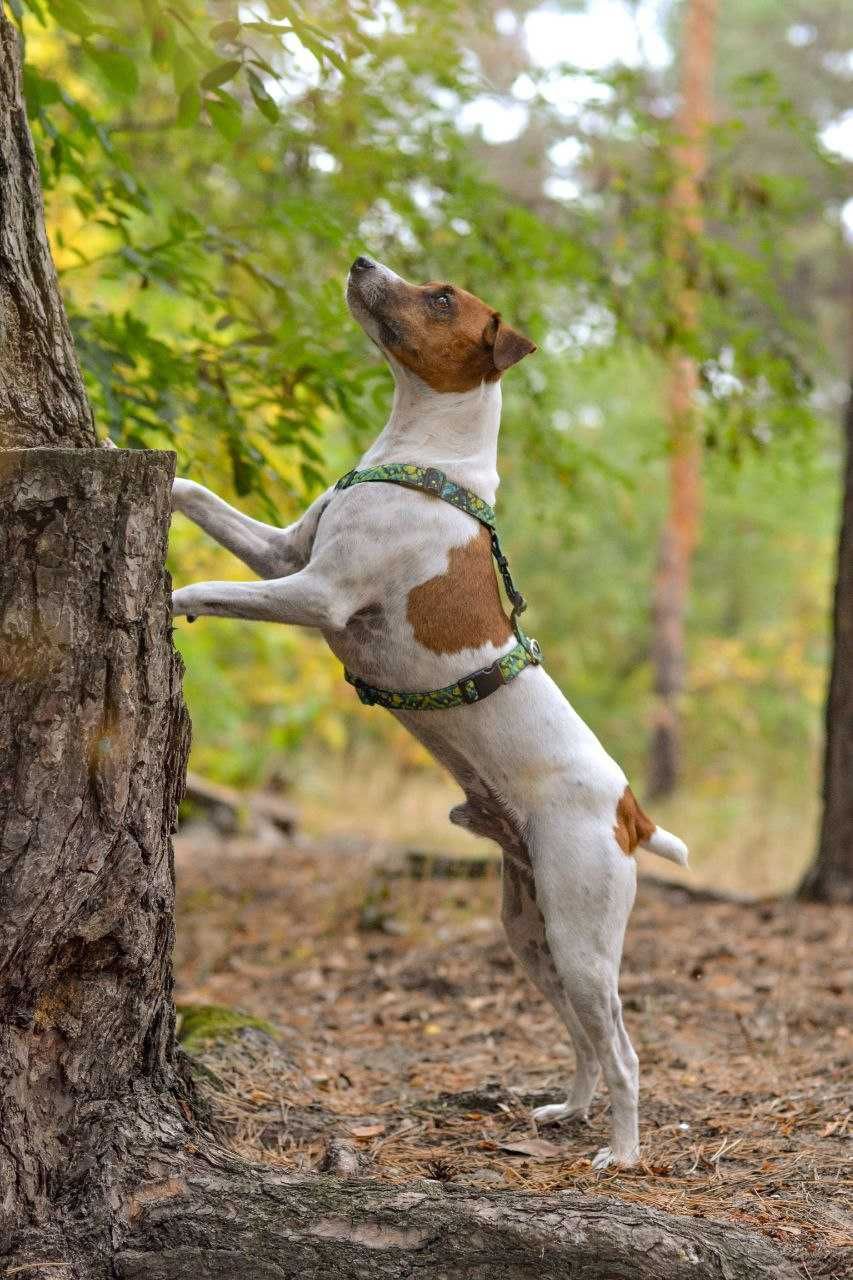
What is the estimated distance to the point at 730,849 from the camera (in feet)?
36.7

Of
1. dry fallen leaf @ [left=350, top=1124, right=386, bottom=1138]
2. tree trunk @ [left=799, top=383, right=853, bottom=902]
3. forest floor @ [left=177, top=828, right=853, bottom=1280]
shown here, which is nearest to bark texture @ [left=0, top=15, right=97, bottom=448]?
forest floor @ [left=177, top=828, right=853, bottom=1280]

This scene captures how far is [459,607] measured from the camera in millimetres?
3123

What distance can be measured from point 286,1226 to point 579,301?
5.31 metres

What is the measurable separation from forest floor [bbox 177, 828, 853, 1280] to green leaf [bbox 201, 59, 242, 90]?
277cm

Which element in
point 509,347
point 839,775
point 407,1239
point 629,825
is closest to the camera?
point 407,1239

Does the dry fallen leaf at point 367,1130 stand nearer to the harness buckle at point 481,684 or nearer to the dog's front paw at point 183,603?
the harness buckle at point 481,684

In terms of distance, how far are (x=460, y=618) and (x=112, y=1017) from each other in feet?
4.00

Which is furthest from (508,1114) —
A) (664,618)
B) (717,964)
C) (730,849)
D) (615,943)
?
(664,618)

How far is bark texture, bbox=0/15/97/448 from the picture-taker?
277 centimetres

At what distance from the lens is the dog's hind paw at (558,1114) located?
3598 millimetres

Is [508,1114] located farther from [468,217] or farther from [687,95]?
[687,95]

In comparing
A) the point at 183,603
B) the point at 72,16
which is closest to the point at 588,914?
the point at 183,603

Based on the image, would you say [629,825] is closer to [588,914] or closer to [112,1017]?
[588,914]

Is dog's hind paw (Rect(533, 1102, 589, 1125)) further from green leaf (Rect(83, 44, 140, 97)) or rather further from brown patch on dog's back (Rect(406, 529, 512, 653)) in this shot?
green leaf (Rect(83, 44, 140, 97))
